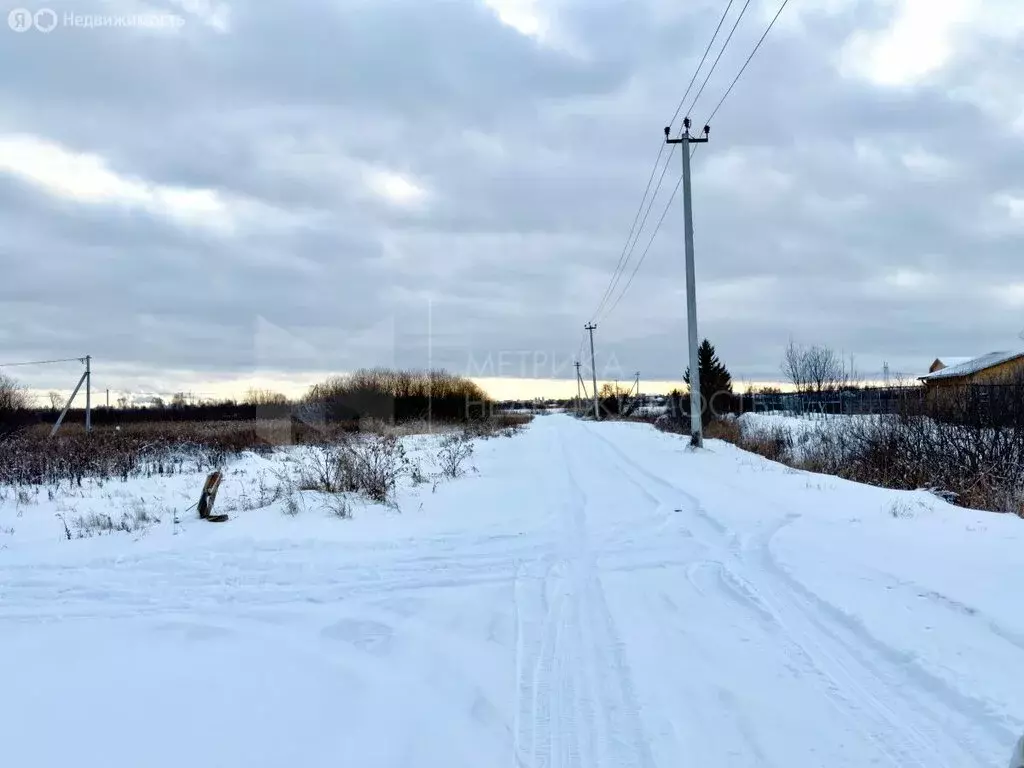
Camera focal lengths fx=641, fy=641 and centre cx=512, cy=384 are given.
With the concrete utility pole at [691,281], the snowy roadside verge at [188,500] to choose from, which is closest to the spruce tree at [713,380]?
the concrete utility pole at [691,281]

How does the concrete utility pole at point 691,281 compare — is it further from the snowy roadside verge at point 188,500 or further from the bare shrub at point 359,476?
the bare shrub at point 359,476

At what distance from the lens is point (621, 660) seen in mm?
3963

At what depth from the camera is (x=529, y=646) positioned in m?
4.24

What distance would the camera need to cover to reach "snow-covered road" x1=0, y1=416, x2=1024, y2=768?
10.1 feet

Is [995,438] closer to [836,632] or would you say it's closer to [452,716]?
[836,632]

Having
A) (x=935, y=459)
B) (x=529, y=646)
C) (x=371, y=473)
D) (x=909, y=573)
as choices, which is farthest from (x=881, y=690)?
(x=935, y=459)

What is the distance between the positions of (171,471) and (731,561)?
14850 millimetres

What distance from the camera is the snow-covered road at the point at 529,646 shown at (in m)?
3.08

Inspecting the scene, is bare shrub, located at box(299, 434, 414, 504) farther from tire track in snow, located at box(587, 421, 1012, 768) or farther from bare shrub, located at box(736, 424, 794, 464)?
bare shrub, located at box(736, 424, 794, 464)

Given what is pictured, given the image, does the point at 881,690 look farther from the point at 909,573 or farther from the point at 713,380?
the point at 713,380

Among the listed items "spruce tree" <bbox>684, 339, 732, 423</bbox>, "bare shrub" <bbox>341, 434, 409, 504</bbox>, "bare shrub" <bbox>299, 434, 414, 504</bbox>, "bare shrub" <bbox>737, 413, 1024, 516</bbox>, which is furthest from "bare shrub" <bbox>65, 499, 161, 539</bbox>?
"spruce tree" <bbox>684, 339, 732, 423</bbox>

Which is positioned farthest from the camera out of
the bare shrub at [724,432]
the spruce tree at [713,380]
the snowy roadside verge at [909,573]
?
the spruce tree at [713,380]

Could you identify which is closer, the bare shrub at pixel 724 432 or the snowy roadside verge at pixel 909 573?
the snowy roadside verge at pixel 909 573

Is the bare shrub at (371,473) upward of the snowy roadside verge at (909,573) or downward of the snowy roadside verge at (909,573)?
upward
